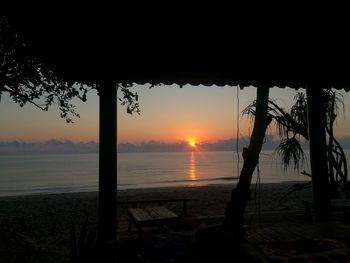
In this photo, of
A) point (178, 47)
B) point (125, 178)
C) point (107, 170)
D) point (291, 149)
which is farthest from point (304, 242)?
point (125, 178)

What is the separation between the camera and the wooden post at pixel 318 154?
6.57m

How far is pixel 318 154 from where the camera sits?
260 inches

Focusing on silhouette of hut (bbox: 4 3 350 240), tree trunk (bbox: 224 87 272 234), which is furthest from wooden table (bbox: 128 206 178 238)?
tree trunk (bbox: 224 87 272 234)

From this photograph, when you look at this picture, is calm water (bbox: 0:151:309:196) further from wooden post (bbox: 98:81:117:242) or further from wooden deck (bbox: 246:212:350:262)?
wooden post (bbox: 98:81:117:242)

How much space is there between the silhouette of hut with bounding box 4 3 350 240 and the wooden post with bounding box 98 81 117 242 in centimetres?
2

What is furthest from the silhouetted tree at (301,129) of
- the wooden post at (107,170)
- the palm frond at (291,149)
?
the wooden post at (107,170)

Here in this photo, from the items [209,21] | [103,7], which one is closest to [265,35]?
[209,21]

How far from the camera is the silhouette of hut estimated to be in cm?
300

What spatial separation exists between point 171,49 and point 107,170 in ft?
7.59

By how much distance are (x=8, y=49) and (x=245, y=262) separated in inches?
329

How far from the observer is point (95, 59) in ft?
13.5

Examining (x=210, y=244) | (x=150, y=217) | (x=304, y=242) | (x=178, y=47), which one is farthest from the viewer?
(x=150, y=217)

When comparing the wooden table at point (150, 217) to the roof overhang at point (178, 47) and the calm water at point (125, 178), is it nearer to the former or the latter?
the calm water at point (125, 178)

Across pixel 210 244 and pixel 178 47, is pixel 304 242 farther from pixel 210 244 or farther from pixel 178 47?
pixel 178 47
